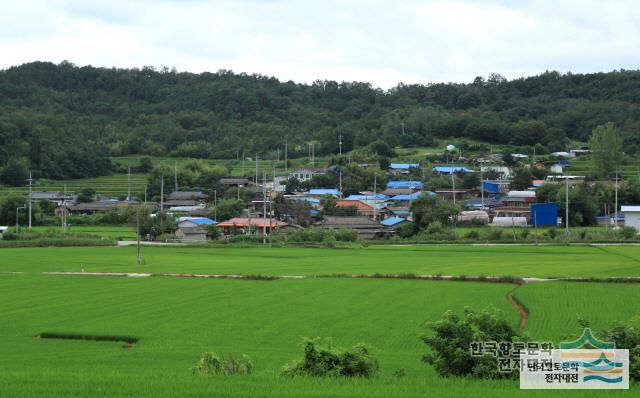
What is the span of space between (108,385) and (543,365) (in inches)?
236

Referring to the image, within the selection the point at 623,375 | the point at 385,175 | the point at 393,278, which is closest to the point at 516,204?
the point at 385,175

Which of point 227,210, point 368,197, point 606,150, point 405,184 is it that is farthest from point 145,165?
point 606,150

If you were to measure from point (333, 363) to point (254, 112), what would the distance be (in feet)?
379

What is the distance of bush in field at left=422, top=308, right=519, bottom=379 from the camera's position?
12148 millimetres

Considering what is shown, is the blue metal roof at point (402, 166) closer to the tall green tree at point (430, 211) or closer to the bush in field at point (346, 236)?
the tall green tree at point (430, 211)

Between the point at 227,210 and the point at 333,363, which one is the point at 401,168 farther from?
the point at 333,363

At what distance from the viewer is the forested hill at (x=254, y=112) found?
10075 cm

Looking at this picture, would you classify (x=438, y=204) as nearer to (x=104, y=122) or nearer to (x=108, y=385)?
(x=108, y=385)

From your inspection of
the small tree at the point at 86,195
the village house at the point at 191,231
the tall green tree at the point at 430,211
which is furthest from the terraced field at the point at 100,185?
the tall green tree at the point at 430,211

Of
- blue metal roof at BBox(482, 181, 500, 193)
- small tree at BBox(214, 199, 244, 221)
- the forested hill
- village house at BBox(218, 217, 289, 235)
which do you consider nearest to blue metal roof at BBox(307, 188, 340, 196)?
small tree at BBox(214, 199, 244, 221)

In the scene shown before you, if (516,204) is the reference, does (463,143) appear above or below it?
above

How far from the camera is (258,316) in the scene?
2223cm

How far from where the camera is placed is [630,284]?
96.9ft

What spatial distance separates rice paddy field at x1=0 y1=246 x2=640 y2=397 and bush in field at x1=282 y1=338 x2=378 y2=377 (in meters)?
0.37
